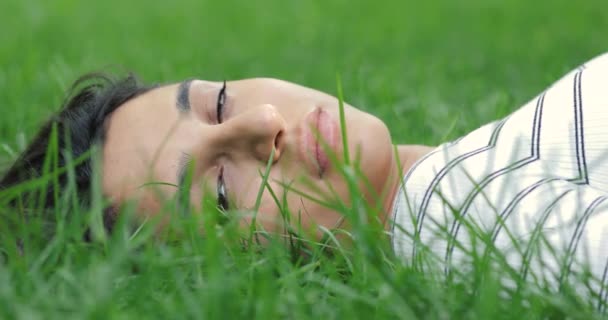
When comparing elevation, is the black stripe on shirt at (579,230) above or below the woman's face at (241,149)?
below

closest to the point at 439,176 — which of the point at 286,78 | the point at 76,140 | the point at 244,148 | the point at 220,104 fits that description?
the point at 244,148

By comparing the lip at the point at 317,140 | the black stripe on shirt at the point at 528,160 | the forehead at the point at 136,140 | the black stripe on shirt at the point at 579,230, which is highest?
the forehead at the point at 136,140

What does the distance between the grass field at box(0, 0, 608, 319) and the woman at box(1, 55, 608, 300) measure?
0.18 meters

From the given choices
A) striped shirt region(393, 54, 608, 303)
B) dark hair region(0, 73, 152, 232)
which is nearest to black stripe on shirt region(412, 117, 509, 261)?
striped shirt region(393, 54, 608, 303)

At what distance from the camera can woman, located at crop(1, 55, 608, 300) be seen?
1562 mm

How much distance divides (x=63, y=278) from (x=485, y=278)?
64 centimetres

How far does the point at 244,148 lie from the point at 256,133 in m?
0.05

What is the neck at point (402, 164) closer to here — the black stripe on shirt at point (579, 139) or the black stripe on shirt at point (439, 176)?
the black stripe on shirt at point (439, 176)

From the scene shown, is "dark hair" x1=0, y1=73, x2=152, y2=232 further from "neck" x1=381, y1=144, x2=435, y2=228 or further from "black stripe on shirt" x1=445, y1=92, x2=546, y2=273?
"black stripe on shirt" x1=445, y1=92, x2=546, y2=273

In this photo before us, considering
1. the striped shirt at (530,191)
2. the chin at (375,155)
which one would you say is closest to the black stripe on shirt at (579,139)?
the striped shirt at (530,191)

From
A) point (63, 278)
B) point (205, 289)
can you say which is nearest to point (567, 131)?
point (205, 289)

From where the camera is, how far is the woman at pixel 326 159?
1.56 metres

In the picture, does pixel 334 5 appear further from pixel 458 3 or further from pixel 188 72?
Result: pixel 188 72

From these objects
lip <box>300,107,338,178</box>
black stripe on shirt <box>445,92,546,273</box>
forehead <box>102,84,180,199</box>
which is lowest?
black stripe on shirt <box>445,92,546,273</box>
